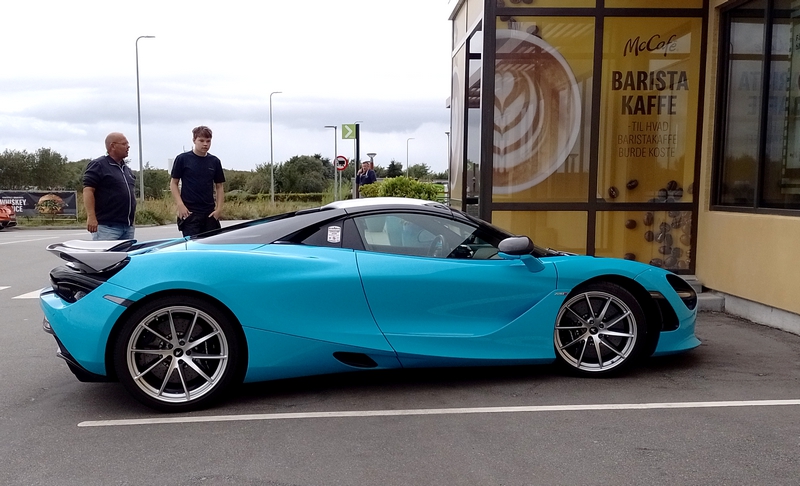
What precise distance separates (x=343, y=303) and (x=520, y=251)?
1.16 m

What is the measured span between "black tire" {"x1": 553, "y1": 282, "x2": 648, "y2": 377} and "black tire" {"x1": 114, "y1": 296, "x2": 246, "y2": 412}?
211 centimetres

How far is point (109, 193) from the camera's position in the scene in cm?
622

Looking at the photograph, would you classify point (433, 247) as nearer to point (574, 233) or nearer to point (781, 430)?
point (781, 430)

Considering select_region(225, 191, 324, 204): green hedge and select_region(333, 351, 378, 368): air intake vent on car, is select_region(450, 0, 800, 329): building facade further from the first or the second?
select_region(225, 191, 324, 204): green hedge

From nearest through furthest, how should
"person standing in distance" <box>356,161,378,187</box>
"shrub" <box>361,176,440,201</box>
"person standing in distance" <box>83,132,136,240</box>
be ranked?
"person standing in distance" <box>83,132,136,240</box>
"person standing in distance" <box>356,161,378,187</box>
"shrub" <box>361,176,440,201</box>

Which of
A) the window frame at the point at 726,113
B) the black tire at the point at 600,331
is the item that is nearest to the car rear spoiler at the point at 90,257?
the black tire at the point at 600,331

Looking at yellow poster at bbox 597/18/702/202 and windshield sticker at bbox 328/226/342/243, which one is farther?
yellow poster at bbox 597/18/702/202

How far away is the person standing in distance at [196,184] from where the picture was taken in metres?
6.53

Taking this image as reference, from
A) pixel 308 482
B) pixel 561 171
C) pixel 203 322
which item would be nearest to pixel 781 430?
pixel 308 482

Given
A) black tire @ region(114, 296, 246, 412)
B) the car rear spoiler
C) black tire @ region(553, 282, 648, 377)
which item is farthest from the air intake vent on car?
the car rear spoiler

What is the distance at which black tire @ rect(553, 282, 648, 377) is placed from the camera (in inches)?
180

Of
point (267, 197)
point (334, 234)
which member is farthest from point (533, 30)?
point (267, 197)

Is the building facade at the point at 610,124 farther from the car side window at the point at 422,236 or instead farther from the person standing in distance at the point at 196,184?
the car side window at the point at 422,236

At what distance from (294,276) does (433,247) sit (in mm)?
925
